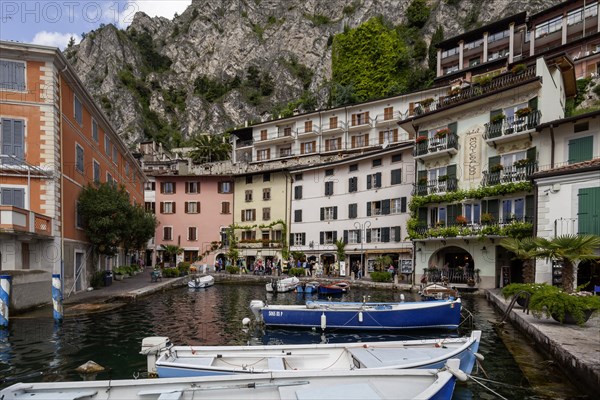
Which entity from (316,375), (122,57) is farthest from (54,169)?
(122,57)

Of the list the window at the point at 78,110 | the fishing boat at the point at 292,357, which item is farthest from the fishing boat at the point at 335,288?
the window at the point at 78,110

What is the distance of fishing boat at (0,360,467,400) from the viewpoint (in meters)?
6.85

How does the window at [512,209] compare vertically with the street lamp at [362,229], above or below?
above

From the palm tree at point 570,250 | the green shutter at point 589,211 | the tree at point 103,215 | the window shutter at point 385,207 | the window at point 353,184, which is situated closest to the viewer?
the palm tree at point 570,250

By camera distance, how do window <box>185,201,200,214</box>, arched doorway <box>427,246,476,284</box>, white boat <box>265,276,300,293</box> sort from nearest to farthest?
arched doorway <box>427,246,476,284</box> → white boat <box>265,276,300,293</box> → window <box>185,201,200,214</box>

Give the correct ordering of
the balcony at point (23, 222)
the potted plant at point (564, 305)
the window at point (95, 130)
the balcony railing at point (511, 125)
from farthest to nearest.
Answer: the window at point (95, 130)
the balcony railing at point (511, 125)
the balcony at point (23, 222)
the potted plant at point (564, 305)

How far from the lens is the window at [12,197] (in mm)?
23516

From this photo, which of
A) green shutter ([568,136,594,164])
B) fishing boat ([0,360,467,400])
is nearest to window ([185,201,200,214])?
green shutter ([568,136,594,164])

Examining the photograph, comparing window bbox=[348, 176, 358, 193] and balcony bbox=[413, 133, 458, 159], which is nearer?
balcony bbox=[413, 133, 458, 159]

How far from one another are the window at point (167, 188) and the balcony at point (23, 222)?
1417 inches

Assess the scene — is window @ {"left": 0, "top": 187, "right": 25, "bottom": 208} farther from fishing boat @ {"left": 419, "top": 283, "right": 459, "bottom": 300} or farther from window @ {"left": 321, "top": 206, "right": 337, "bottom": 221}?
window @ {"left": 321, "top": 206, "right": 337, "bottom": 221}

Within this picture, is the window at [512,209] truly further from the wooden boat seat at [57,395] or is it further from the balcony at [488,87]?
the wooden boat seat at [57,395]

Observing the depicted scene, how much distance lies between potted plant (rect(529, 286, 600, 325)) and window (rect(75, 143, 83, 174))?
91.1 ft

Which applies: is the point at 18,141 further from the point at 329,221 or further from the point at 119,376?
the point at 329,221
